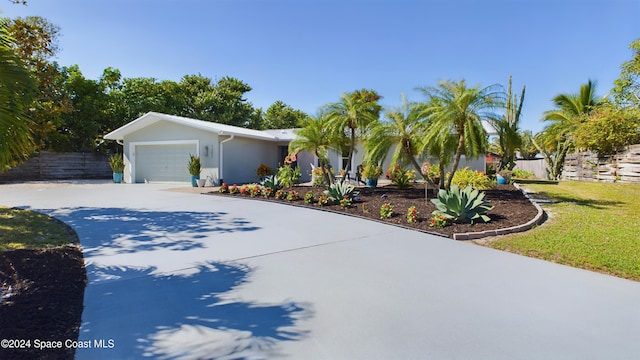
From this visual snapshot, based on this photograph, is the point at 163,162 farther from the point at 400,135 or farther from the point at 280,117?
the point at 280,117

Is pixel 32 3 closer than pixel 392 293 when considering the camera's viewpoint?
No

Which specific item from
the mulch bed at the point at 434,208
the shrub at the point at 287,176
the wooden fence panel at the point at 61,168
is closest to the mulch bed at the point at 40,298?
the mulch bed at the point at 434,208

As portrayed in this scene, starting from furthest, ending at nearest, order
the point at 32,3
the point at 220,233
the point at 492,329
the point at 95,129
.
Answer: the point at 95,129, the point at 32,3, the point at 220,233, the point at 492,329

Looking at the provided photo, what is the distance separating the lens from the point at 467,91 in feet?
27.6

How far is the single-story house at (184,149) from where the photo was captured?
55.7 ft

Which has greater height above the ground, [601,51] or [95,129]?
[601,51]

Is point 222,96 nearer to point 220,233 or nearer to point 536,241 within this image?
point 220,233

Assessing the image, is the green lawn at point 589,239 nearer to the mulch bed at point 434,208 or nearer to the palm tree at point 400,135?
the mulch bed at point 434,208

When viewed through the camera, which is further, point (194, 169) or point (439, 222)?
point (194, 169)

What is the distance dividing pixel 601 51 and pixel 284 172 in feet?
44.6

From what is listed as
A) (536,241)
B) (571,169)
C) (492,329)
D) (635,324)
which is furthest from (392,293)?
(571,169)

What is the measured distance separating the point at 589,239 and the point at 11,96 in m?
8.68

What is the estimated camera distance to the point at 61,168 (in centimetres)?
2106

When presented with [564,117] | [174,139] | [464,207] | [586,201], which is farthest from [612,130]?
[174,139]
